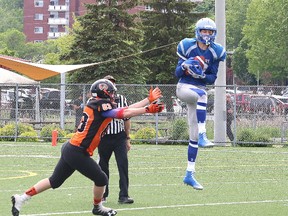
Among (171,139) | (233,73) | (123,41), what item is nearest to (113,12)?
(123,41)

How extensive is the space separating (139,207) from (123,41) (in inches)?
1422

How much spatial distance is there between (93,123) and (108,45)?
37.3m

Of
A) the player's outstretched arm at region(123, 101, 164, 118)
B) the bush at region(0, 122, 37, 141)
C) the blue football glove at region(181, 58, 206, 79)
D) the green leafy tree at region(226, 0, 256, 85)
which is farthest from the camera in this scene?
the green leafy tree at region(226, 0, 256, 85)

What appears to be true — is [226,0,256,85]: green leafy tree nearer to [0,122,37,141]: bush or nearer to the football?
[0,122,37,141]: bush

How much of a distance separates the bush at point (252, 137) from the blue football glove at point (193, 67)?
781 inches

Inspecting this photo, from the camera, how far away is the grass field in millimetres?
14414

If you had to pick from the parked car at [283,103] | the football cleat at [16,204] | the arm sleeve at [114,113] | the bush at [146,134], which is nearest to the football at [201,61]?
the arm sleeve at [114,113]

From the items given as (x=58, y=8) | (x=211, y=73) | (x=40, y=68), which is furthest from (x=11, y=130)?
(x=58, y=8)

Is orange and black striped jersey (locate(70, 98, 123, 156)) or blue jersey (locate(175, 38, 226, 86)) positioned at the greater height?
blue jersey (locate(175, 38, 226, 86))

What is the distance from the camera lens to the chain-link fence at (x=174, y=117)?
33.9 metres

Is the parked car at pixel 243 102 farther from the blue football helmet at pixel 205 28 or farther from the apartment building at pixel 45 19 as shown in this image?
the apartment building at pixel 45 19

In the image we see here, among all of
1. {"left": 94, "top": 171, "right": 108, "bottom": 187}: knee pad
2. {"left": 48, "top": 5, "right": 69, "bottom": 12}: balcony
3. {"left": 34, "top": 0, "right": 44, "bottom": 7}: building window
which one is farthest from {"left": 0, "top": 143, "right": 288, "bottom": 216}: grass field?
{"left": 34, "top": 0, "right": 44, "bottom": 7}: building window

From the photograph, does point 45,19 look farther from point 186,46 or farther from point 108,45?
point 186,46

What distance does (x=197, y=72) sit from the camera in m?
14.1
